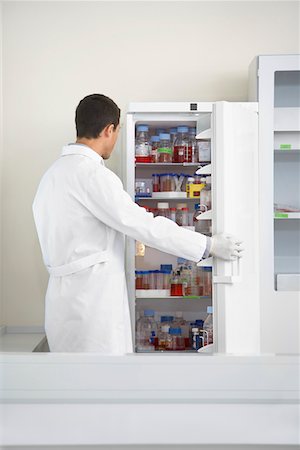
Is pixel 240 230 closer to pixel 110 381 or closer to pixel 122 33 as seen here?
pixel 110 381

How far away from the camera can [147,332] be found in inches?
151

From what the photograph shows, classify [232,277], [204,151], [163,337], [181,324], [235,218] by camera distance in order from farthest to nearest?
[181,324] < [163,337] < [204,151] < [235,218] < [232,277]

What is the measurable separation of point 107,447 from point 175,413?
0.47 feet

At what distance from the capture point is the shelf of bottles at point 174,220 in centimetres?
365

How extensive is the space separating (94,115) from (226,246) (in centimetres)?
96

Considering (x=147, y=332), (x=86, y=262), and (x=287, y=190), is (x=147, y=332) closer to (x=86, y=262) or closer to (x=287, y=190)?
(x=287, y=190)

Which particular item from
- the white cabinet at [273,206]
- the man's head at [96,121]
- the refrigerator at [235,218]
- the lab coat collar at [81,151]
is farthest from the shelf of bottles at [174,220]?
the refrigerator at [235,218]

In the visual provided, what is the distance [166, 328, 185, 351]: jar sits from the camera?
3.77m

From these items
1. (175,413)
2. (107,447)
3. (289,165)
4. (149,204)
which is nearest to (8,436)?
(107,447)

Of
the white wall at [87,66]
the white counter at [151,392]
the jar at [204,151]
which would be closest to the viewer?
the white counter at [151,392]

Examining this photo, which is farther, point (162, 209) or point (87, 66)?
point (87, 66)

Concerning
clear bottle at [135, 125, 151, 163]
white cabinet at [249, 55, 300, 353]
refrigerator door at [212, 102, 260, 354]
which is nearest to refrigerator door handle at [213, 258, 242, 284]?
refrigerator door at [212, 102, 260, 354]

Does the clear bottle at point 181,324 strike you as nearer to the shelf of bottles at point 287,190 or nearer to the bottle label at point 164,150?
the shelf of bottles at point 287,190

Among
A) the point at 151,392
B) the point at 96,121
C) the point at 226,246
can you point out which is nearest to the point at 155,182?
the point at 96,121
